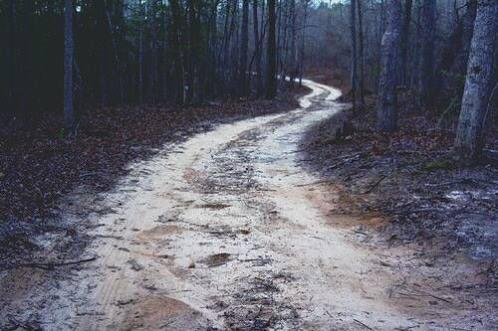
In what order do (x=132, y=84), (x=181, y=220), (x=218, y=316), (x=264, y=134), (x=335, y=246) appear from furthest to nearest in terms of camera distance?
(x=132, y=84)
(x=264, y=134)
(x=181, y=220)
(x=335, y=246)
(x=218, y=316)

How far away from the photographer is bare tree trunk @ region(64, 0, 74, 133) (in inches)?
546

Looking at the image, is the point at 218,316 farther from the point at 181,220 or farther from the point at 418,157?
the point at 418,157

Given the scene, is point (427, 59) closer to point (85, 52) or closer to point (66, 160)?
point (66, 160)

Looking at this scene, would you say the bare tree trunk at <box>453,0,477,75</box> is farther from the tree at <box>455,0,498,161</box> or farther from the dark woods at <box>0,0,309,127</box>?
the dark woods at <box>0,0,309,127</box>

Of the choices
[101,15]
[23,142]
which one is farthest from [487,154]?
[101,15]

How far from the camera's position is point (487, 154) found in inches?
330

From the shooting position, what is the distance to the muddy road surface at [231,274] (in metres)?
4.36

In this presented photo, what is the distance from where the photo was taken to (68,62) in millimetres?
14227

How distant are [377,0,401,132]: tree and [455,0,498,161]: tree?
14.1ft

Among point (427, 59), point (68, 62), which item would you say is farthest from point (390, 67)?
point (68, 62)

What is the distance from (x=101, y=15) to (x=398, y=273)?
2337 cm

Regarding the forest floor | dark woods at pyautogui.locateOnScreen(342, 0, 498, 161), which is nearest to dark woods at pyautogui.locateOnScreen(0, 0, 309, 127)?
the forest floor

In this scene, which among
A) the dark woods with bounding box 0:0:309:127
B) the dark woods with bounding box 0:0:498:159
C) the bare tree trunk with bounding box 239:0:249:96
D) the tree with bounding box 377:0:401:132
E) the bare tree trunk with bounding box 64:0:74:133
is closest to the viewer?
the dark woods with bounding box 0:0:498:159

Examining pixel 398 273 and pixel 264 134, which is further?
pixel 264 134
